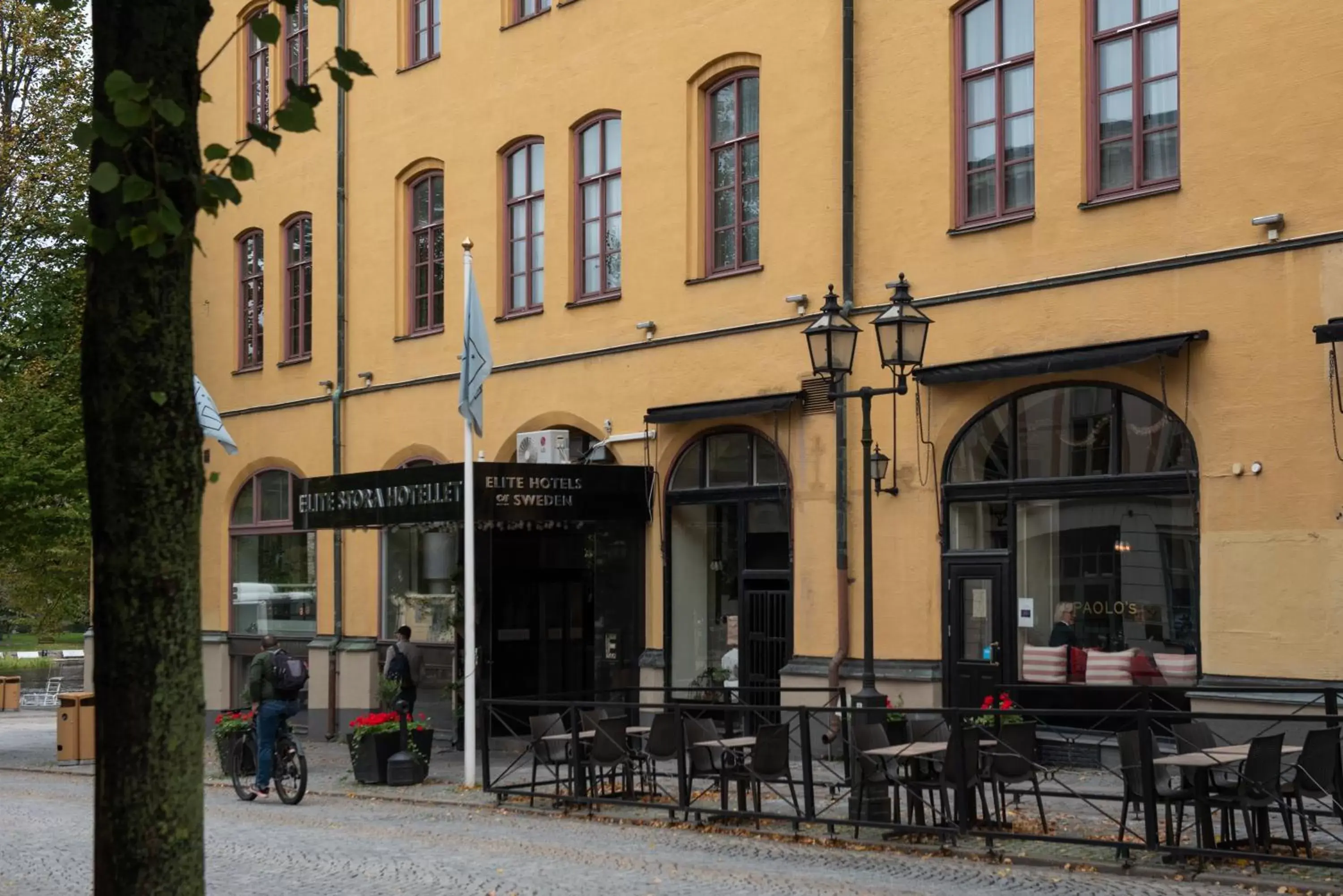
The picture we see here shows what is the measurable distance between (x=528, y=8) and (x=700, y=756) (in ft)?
41.3

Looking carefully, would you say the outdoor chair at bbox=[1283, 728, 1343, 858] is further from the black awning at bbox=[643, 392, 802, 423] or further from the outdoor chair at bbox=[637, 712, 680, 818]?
the black awning at bbox=[643, 392, 802, 423]

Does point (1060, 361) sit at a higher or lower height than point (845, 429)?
higher

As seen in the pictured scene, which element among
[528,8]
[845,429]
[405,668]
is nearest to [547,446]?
[405,668]

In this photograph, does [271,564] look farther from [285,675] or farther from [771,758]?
[771,758]

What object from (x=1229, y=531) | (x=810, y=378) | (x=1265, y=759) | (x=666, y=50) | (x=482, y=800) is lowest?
(x=482, y=800)

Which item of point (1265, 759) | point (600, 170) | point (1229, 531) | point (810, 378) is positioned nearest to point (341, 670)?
point (600, 170)

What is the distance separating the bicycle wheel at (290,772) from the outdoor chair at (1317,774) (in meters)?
10.1

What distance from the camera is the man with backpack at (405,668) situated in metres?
22.4

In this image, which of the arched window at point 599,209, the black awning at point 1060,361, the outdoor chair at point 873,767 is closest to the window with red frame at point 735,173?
the arched window at point 599,209

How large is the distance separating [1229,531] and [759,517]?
612 cm

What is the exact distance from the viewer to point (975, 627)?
1778 centimetres

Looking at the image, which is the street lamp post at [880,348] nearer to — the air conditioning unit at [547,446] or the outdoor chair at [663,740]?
the outdoor chair at [663,740]

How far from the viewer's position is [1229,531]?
15.4 metres

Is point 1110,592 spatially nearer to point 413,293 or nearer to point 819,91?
point 819,91
